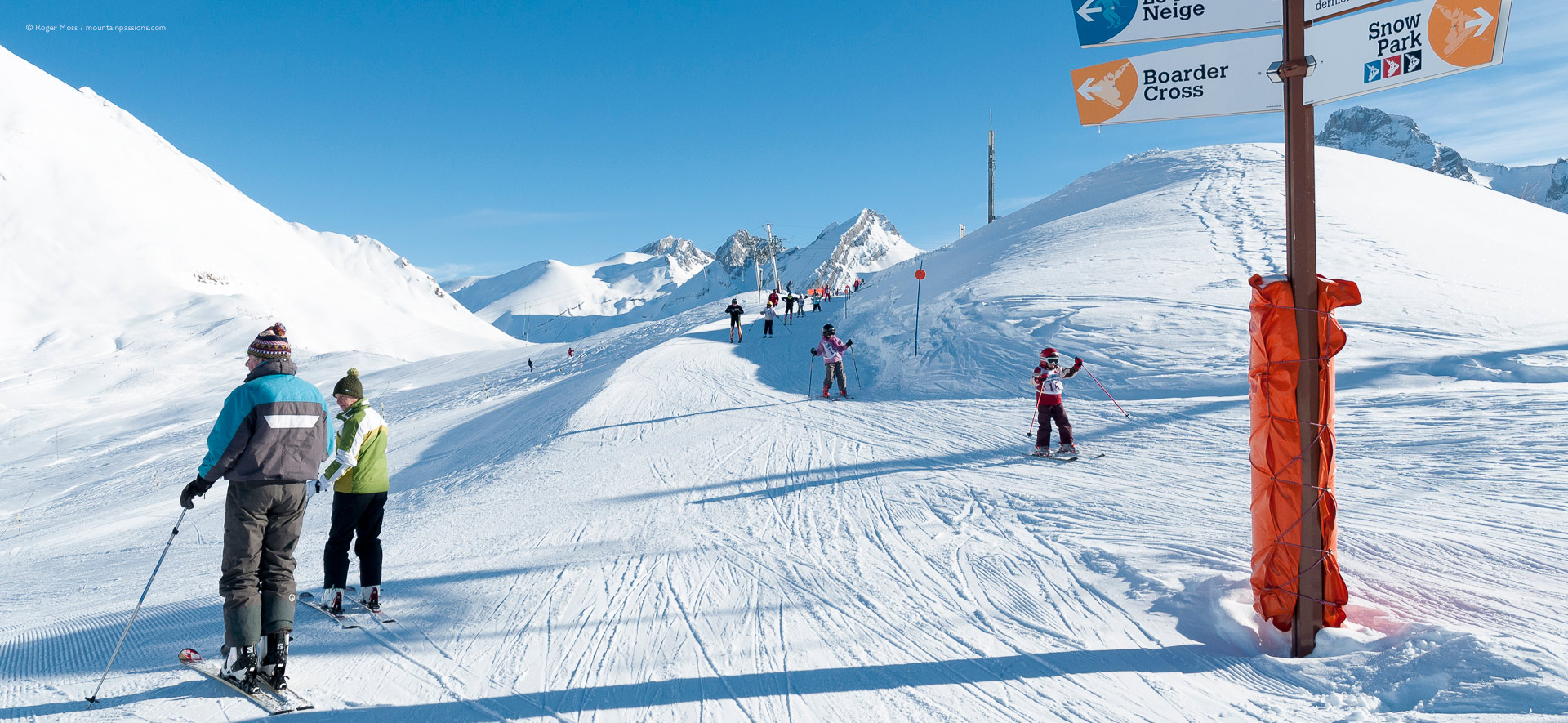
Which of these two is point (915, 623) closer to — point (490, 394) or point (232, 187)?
point (490, 394)

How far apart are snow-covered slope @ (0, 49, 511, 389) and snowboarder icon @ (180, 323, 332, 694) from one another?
64952 millimetres

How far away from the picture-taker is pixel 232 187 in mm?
147000

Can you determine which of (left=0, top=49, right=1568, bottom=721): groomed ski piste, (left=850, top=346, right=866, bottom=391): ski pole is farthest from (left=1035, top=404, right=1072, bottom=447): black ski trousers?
(left=850, top=346, right=866, bottom=391): ski pole

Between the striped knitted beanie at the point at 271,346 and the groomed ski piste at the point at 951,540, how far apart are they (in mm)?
1909

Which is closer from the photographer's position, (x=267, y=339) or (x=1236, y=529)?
(x=267, y=339)

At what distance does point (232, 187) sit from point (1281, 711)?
192771mm

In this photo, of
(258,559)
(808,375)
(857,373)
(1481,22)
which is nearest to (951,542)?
(1481,22)

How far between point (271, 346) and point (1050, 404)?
795 cm

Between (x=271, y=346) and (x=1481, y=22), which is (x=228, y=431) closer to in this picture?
(x=271, y=346)

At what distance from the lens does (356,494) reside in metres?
4.82

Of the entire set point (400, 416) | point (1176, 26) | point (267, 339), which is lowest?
point (400, 416)

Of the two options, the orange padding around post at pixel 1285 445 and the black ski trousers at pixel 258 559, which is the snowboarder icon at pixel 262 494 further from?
the orange padding around post at pixel 1285 445

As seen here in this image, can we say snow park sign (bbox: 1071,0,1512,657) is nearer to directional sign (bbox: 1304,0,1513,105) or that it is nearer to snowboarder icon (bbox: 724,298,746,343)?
directional sign (bbox: 1304,0,1513,105)

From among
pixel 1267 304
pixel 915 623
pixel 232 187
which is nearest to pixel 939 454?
pixel 915 623
